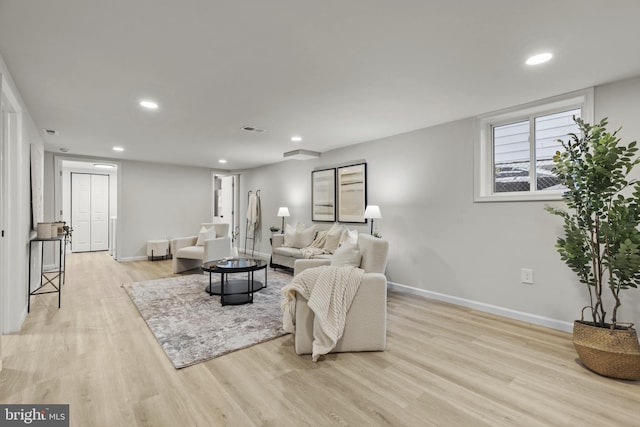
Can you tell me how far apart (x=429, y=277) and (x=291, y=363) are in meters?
2.45

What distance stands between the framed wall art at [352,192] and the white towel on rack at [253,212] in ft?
9.42

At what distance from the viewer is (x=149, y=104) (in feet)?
10.6

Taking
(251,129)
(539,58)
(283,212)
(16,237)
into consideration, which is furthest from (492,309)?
(16,237)

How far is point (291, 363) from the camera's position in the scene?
91.6 inches

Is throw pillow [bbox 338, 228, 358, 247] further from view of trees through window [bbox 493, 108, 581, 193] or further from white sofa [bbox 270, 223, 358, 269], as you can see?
view of trees through window [bbox 493, 108, 581, 193]

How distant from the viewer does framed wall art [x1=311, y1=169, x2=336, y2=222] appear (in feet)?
18.2

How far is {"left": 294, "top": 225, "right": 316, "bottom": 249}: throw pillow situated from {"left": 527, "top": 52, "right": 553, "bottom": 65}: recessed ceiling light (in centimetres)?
405

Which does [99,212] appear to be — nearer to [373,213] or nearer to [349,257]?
[373,213]

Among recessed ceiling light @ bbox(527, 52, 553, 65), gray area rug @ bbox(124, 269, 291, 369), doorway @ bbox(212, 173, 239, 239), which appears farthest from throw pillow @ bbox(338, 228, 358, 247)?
doorway @ bbox(212, 173, 239, 239)

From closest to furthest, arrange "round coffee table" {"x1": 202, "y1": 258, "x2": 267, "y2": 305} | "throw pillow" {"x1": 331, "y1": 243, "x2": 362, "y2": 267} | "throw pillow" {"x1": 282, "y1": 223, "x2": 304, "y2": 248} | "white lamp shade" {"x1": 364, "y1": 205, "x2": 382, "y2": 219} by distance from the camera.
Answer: "throw pillow" {"x1": 331, "y1": 243, "x2": 362, "y2": 267} → "round coffee table" {"x1": 202, "y1": 258, "x2": 267, "y2": 305} → "white lamp shade" {"x1": 364, "y1": 205, "x2": 382, "y2": 219} → "throw pillow" {"x1": 282, "y1": 223, "x2": 304, "y2": 248}

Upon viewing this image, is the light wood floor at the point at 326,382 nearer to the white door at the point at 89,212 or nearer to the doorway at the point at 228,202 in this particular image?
the doorway at the point at 228,202

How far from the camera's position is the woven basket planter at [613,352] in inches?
81.8

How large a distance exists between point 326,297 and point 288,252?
2.99 metres

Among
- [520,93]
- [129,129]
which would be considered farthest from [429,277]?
[129,129]
